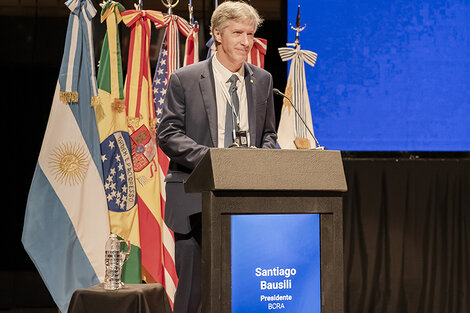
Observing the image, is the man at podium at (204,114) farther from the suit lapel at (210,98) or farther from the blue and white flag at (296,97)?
the blue and white flag at (296,97)

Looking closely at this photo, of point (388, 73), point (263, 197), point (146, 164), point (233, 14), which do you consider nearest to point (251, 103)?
point (233, 14)

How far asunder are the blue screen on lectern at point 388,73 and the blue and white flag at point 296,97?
139mm

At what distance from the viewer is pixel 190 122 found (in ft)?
8.87

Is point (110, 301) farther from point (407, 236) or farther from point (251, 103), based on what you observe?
point (407, 236)

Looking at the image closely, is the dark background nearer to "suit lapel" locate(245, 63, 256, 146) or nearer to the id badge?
"suit lapel" locate(245, 63, 256, 146)

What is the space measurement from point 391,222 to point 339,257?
2.34 m

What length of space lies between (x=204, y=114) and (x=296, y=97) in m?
1.56

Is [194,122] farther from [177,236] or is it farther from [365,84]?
[365,84]

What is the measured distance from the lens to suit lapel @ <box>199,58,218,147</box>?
2639 mm

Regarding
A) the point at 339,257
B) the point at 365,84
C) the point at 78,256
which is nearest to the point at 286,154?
the point at 339,257

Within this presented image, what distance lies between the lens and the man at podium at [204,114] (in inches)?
99.8

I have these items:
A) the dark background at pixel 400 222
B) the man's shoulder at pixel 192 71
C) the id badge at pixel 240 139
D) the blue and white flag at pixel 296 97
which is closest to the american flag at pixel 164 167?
the dark background at pixel 400 222

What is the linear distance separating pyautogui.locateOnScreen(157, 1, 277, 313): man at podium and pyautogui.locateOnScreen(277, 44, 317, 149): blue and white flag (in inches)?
51.9

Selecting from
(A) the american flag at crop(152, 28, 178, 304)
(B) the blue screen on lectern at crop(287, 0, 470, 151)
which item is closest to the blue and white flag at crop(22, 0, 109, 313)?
(A) the american flag at crop(152, 28, 178, 304)
